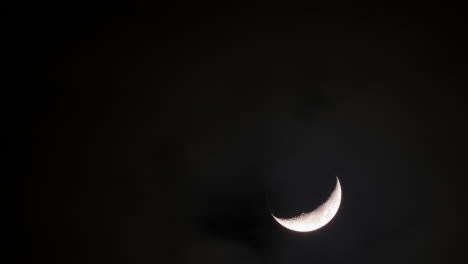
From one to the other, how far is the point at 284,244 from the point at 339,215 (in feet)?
3.64

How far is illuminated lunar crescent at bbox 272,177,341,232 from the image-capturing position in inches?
185

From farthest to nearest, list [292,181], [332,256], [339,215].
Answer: [332,256]
[339,215]
[292,181]

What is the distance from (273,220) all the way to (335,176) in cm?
125

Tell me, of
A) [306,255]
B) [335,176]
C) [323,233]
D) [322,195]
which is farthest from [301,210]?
[306,255]

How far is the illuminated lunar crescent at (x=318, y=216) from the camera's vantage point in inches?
185

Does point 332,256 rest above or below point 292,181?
below

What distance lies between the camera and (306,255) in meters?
5.70

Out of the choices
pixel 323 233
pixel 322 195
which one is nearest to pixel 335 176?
pixel 322 195

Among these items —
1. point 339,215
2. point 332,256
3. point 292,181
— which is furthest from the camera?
point 332,256

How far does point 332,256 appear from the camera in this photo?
18.5 ft

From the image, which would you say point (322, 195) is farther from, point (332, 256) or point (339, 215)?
point (332, 256)

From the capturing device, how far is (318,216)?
185 inches

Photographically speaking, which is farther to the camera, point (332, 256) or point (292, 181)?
point (332, 256)

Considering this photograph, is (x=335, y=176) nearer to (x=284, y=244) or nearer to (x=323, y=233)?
(x=323, y=233)
